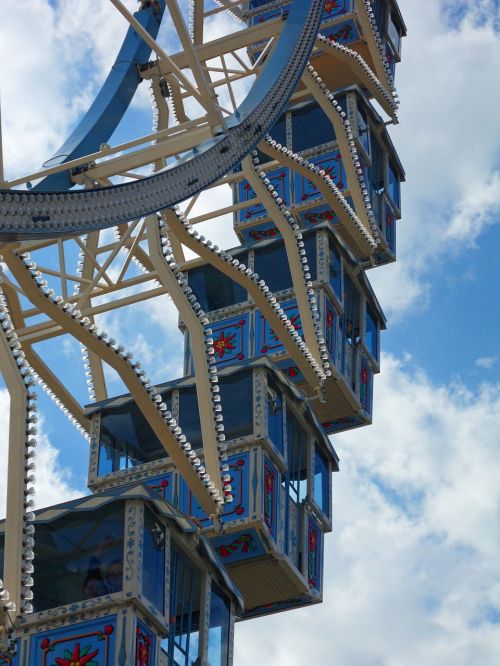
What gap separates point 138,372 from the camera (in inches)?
934

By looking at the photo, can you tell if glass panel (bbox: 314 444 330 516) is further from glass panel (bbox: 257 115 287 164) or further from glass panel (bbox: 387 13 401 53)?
glass panel (bbox: 387 13 401 53)

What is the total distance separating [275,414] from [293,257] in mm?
3457

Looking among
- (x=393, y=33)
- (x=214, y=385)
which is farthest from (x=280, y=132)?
(x=214, y=385)

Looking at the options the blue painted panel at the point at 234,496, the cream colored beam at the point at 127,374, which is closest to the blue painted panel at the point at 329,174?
the blue painted panel at the point at 234,496

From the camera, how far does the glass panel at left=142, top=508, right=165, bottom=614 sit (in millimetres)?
20172

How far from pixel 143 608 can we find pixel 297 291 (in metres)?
9.97

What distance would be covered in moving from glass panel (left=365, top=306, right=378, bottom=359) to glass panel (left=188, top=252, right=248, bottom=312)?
251 cm

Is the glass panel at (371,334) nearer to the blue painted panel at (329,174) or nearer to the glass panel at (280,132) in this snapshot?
the blue painted panel at (329,174)

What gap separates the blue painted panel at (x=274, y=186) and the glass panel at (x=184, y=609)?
14.5m

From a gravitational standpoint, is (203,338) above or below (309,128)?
below

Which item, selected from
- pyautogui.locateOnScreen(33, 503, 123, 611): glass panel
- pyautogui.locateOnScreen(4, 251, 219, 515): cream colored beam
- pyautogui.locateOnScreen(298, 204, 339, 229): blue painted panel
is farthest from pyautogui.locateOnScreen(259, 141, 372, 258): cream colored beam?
pyautogui.locateOnScreen(33, 503, 123, 611): glass panel

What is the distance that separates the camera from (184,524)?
826 inches

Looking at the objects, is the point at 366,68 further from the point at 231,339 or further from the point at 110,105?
Result: the point at 110,105

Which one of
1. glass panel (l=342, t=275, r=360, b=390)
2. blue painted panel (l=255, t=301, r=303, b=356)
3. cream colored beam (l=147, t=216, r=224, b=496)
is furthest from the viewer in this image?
glass panel (l=342, t=275, r=360, b=390)
